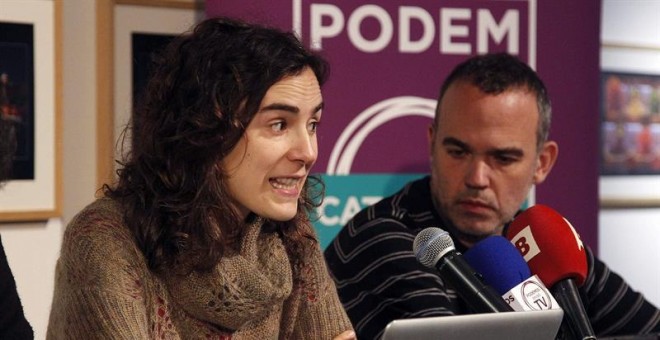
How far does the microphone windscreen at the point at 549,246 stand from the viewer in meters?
1.65

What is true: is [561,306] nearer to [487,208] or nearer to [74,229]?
[74,229]

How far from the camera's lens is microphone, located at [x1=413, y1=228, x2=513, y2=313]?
145 centimetres

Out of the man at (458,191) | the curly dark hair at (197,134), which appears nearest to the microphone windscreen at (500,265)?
the curly dark hair at (197,134)

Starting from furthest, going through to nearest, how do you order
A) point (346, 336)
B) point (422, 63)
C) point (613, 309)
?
point (422, 63)
point (613, 309)
point (346, 336)

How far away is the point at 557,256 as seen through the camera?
1650mm

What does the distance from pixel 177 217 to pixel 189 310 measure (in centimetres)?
17

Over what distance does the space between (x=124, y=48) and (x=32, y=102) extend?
377 mm

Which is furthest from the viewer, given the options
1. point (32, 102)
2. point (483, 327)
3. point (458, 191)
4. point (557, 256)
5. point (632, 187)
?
point (632, 187)

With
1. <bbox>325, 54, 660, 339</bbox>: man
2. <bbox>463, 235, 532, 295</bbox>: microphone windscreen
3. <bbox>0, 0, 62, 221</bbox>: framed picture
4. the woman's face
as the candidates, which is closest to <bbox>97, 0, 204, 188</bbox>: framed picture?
<bbox>0, 0, 62, 221</bbox>: framed picture

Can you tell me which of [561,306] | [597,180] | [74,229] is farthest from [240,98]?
[597,180]

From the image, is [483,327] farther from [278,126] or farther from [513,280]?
[278,126]

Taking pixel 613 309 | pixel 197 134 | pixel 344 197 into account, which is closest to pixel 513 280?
pixel 197 134

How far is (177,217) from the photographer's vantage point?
5.90 ft

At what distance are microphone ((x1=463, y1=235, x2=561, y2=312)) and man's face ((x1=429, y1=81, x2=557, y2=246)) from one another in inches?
34.7
